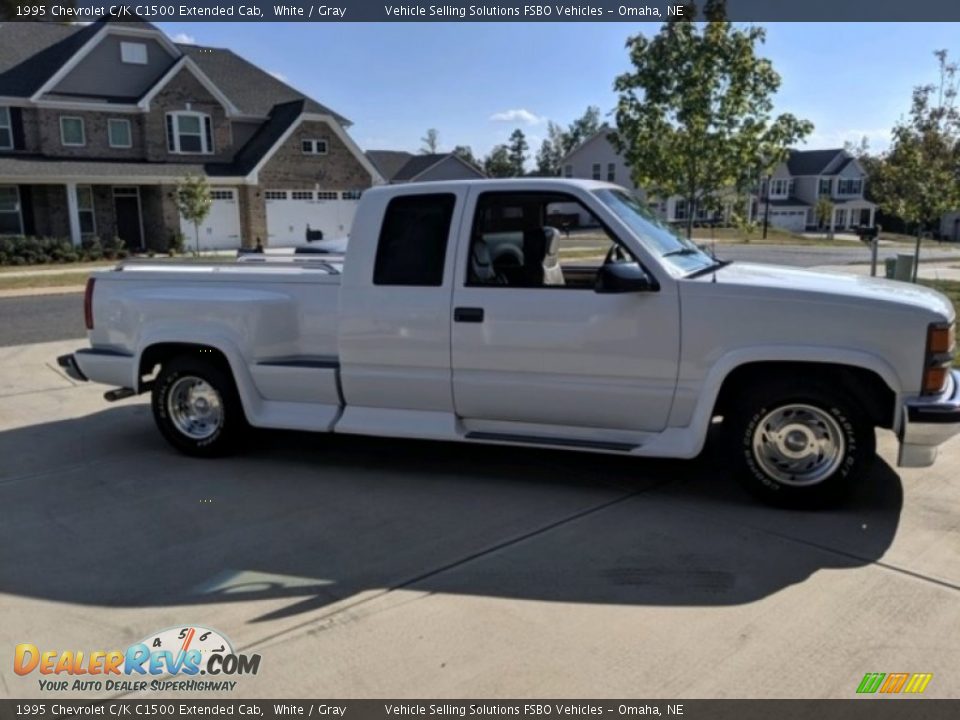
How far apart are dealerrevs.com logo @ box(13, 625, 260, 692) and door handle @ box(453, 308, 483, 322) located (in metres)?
2.51

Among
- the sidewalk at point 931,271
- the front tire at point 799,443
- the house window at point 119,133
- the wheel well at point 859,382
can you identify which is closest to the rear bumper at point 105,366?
the front tire at point 799,443

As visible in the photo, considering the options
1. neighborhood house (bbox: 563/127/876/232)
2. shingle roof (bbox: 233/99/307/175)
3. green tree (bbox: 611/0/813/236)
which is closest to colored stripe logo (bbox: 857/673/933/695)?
green tree (bbox: 611/0/813/236)

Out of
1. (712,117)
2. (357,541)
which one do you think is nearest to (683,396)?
(357,541)

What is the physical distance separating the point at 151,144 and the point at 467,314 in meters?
30.8

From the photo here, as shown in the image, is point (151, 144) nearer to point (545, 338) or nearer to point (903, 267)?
point (903, 267)

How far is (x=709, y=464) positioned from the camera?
595cm

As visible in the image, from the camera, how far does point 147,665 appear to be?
3467 mm

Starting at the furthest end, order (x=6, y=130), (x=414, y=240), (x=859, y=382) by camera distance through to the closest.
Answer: (x=6, y=130) < (x=414, y=240) < (x=859, y=382)

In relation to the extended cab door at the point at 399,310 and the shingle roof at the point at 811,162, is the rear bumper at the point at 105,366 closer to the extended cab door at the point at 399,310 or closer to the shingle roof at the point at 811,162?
the extended cab door at the point at 399,310

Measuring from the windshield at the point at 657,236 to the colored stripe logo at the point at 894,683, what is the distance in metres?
2.55

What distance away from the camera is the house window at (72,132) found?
29.9 meters

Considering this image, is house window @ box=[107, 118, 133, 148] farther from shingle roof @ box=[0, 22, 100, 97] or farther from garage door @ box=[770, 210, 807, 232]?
garage door @ box=[770, 210, 807, 232]

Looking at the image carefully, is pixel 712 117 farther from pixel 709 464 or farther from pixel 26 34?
pixel 26 34
